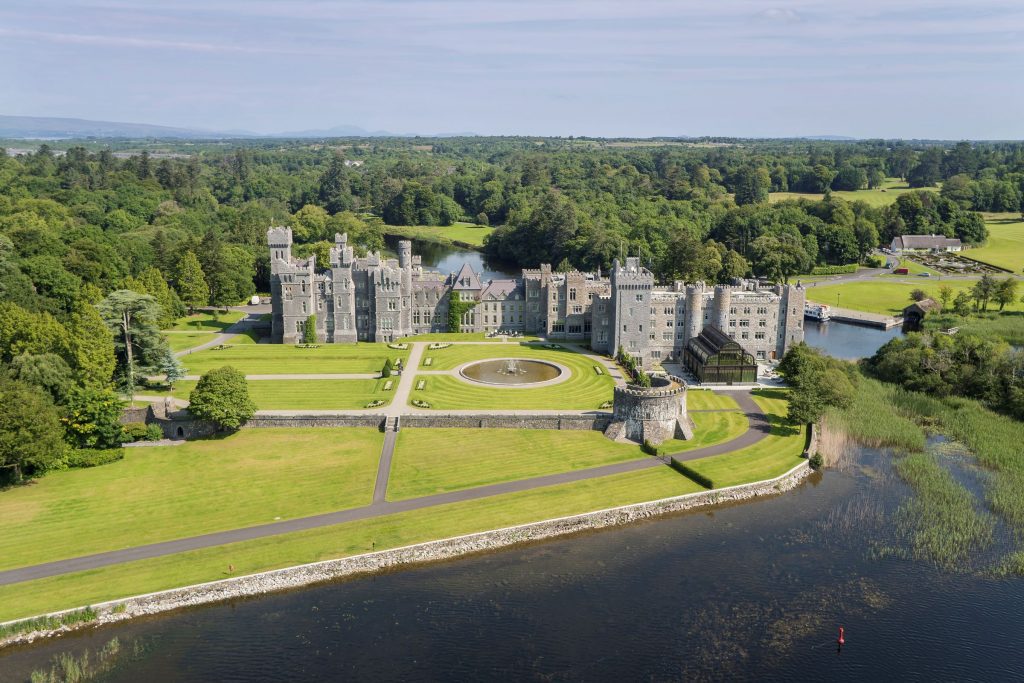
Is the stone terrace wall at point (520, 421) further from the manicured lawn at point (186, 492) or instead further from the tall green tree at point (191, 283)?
the tall green tree at point (191, 283)

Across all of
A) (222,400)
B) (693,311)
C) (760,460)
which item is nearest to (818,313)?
(693,311)

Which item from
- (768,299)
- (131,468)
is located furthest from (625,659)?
(768,299)

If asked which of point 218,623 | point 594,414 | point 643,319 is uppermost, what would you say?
point 643,319

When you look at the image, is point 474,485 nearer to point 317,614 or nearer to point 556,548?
point 556,548

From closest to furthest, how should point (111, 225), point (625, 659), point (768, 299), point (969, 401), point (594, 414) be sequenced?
point (625, 659) < point (594, 414) < point (969, 401) < point (768, 299) < point (111, 225)

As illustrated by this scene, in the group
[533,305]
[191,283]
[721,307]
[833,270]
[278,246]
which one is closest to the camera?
[721,307]

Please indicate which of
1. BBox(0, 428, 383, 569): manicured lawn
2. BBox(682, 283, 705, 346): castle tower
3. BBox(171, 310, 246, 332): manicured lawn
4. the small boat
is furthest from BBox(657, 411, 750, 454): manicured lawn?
BBox(171, 310, 246, 332): manicured lawn

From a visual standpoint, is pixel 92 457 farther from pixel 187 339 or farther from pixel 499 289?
pixel 499 289
